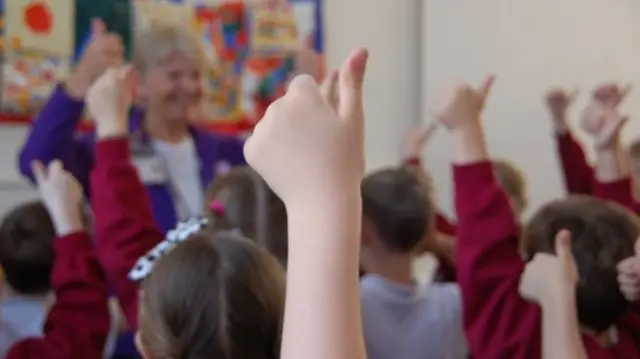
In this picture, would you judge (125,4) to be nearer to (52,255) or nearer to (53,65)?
(53,65)

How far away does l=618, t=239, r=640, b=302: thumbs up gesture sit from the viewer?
118 cm

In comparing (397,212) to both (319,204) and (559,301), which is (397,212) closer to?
(559,301)

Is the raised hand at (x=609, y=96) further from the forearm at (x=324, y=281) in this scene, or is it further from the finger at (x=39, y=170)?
the forearm at (x=324, y=281)

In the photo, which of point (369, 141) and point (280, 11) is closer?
point (280, 11)

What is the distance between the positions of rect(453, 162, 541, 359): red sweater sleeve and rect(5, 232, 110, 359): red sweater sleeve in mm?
566

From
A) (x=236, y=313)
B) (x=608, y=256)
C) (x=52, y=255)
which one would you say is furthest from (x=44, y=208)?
(x=608, y=256)

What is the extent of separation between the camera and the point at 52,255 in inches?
59.1

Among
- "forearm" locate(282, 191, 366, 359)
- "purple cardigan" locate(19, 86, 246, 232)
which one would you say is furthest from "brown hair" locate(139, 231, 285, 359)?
"purple cardigan" locate(19, 86, 246, 232)

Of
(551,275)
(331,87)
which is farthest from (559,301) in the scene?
(331,87)

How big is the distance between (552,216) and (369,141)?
1.51m

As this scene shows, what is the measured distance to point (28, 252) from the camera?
150 cm

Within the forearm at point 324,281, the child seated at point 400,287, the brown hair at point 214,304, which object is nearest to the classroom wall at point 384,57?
the child seated at point 400,287

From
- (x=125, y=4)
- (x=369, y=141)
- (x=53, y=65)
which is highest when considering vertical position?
(x=125, y=4)

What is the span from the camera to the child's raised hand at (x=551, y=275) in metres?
1.14
